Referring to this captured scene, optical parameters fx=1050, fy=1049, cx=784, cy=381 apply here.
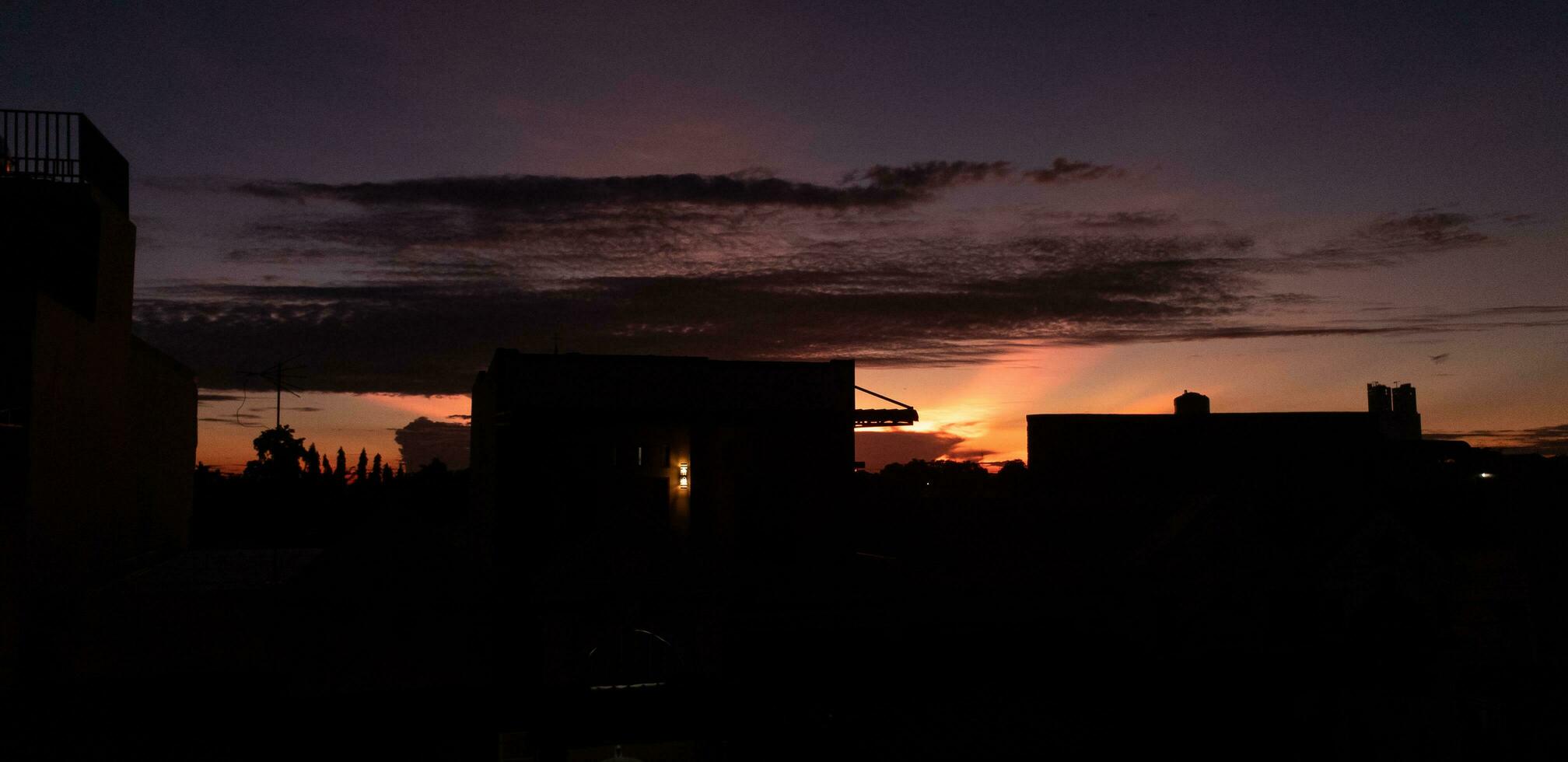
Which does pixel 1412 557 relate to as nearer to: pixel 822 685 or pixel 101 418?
pixel 822 685

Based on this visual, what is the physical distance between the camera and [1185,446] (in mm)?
34312

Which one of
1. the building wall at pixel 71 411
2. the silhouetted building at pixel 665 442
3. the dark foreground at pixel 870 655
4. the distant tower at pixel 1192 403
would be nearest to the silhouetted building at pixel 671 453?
the silhouetted building at pixel 665 442

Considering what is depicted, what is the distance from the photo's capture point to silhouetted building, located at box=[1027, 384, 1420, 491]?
34.0m

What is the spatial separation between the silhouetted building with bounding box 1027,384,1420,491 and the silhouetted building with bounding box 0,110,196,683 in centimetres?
2654

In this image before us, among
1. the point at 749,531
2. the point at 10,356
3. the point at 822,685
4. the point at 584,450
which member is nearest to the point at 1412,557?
the point at 822,685

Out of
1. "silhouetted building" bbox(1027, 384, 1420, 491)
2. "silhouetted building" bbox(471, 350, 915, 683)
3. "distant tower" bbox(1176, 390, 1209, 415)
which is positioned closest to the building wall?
"silhouetted building" bbox(471, 350, 915, 683)

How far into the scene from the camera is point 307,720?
19.3 m

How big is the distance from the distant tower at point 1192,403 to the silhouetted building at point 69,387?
31.6 metres

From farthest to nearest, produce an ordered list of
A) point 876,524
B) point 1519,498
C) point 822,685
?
1. point 876,524
2. point 1519,498
3. point 822,685

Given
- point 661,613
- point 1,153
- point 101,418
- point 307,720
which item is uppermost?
point 1,153

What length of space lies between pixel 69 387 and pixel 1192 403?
32.9 m

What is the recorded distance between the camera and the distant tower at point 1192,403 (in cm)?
3694

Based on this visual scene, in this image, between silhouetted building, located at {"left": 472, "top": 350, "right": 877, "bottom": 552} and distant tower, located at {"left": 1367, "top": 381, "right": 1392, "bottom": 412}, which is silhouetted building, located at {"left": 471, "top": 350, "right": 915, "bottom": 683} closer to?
silhouetted building, located at {"left": 472, "top": 350, "right": 877, "bottom": 552}

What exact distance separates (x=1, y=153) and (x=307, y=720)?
1308 cm
